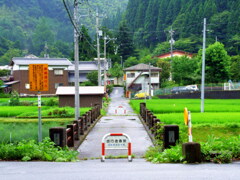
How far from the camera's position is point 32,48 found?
13750 cm

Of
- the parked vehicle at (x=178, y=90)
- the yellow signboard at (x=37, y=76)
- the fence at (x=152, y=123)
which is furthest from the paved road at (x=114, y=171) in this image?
the parked vehicle at (x=178, y=90)

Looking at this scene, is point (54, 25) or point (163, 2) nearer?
point (163, 2)

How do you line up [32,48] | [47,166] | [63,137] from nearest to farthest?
[47,166] → [63,137] → [32,48]

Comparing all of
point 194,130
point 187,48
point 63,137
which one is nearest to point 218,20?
point 187,48

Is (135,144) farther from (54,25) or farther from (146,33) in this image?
(54,25)

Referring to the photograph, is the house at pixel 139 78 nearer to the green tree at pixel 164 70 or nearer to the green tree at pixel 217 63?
the green tree at pixel 164 70

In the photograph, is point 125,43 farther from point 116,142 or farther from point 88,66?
point 116,142

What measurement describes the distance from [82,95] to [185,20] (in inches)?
2221

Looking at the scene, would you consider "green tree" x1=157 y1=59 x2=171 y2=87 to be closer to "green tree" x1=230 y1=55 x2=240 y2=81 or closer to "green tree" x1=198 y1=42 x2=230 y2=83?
"green tree" x1=230 y1=55 x2=240 y2=81

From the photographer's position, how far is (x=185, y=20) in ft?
300

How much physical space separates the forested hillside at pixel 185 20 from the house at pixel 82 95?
3897cm

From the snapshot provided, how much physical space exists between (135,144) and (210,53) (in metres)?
45.6

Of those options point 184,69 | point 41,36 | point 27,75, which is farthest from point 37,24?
point 184,69

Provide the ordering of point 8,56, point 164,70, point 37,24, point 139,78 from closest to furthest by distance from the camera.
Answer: point 139,78, point 164,70, point 8,56, point 37,24
